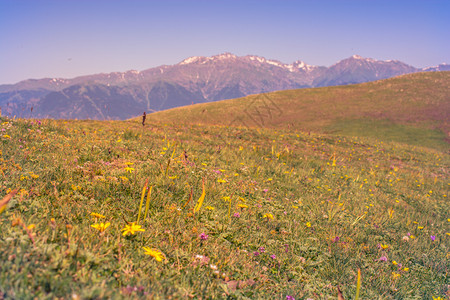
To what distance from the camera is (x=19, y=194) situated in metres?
3.40

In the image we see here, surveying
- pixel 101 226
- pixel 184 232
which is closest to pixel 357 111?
pixel 184 232

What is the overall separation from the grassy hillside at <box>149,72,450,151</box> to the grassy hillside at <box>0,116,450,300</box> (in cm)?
3850

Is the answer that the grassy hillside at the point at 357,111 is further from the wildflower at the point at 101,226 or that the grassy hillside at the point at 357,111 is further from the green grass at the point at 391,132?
the wildflower at the point at 101,226

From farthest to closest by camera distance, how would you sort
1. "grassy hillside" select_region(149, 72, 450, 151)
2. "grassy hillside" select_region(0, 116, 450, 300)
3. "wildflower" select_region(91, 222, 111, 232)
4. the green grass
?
"grassy hillside" select_region(149, 72, 450, 151) → the green grass → "wildflower" select_region(91, 222, 111, 232) → "grassy hillside" select_region(0, 116, 450, 300)

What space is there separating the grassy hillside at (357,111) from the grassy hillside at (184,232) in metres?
38.5

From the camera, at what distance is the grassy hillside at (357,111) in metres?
44.3

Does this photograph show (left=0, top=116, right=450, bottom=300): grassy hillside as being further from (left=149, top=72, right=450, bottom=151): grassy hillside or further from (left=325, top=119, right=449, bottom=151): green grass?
(left=149, top=72, right=450, bottom=151): grassy hillside

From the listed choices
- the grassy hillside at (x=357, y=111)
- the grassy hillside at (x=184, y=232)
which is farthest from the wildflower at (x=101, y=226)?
the grassy hillside at (x=357, y=111)

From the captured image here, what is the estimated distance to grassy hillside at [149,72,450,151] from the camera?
→ 44.3 meters

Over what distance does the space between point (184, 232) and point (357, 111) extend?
61.1 m

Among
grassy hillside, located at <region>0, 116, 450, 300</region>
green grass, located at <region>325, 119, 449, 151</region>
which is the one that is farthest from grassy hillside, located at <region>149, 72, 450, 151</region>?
grassy hillside, located at <region>0, 116, 450, 300</region>

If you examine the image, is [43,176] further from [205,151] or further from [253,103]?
[253,103]

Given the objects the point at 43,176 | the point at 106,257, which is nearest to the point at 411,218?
the point at 106,257

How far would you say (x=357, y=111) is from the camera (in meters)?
55.9
